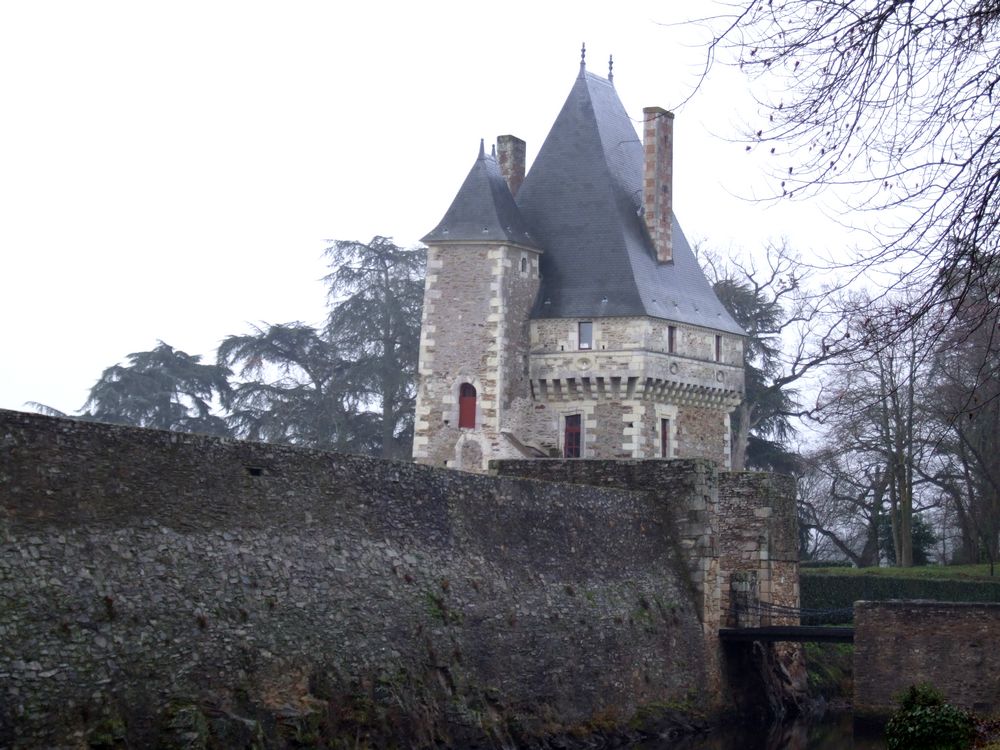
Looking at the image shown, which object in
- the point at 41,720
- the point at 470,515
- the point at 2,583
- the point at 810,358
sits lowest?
the point at 41,720

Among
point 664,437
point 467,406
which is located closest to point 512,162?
point 467,406

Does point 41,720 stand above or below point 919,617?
below

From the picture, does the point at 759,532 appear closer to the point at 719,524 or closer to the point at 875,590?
the point at 719,524

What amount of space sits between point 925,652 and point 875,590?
9853 millimetres

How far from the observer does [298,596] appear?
16.5 m

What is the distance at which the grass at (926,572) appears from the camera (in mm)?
36906

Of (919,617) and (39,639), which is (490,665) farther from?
(919,617)

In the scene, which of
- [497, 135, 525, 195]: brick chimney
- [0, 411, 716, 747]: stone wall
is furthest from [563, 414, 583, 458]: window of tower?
[0, 411, 716, 747]: stone wall

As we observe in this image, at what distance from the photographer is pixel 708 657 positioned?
80.6 ft

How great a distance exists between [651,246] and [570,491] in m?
18.2

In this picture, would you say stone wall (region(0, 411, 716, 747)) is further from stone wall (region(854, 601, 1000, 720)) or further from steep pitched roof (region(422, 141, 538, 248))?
steep pitched roof (region(422, 141, 538, 248))

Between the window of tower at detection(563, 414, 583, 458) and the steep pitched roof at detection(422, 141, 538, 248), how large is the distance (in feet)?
13.8

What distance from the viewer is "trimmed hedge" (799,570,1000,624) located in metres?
33.9

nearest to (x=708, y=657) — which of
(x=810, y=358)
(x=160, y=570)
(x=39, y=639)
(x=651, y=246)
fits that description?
(x=160, y=570)
